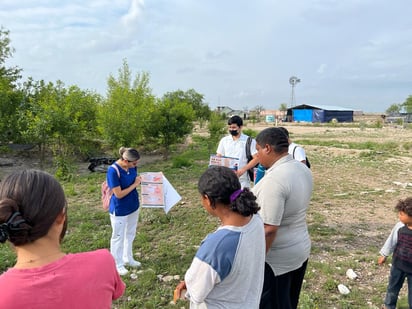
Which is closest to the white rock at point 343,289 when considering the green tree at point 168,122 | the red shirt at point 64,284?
the red shirt at point 64,284

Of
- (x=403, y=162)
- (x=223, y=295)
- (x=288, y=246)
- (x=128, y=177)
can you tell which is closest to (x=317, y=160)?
(x=403, y=162)

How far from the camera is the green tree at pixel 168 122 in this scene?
14945 millimetres

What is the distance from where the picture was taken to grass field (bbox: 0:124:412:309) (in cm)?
377

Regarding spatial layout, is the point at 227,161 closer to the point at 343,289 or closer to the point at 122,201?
the point at 122,201

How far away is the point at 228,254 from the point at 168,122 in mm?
13955

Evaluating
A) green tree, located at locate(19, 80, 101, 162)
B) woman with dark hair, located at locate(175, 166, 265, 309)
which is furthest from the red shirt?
green tree, located at locate(19, 80, 101, 162)

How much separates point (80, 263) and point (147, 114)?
1317 centimetres

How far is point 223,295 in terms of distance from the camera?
1.60 metres

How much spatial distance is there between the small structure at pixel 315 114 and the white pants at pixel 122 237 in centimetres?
6130

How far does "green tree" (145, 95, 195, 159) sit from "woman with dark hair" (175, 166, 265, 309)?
13222 millimetres

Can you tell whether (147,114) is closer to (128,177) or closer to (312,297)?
(128,177)

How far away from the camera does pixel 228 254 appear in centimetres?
153

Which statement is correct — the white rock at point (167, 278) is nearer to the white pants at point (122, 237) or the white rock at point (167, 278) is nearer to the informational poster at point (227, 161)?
the white pants at point (122, 237)

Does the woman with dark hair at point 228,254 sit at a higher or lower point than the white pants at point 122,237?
higher
